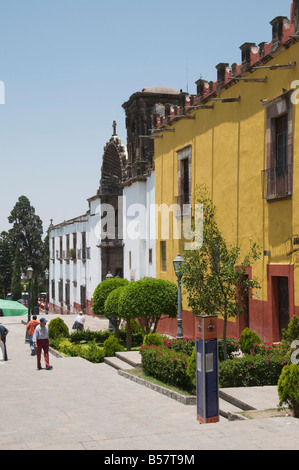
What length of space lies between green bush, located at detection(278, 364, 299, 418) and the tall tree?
56497 mm

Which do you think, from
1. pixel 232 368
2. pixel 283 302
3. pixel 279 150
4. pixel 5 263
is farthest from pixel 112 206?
pixel 5 263

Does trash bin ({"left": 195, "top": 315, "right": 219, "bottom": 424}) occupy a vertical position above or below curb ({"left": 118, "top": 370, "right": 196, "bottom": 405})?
above

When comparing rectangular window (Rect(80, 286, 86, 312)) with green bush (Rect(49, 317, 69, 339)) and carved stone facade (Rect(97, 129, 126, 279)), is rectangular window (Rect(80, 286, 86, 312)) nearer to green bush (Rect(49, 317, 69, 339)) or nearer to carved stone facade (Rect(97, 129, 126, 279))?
carved stone facade (Rect(97, 129, 126, 279))

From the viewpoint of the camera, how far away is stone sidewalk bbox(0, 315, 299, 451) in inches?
288

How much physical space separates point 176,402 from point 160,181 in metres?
14.5

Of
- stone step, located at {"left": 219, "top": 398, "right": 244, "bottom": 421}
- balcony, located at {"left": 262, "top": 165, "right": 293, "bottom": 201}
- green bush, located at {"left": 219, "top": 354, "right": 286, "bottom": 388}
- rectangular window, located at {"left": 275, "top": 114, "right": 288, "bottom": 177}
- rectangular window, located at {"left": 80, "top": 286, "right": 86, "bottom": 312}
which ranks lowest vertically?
rectangular window, located at {"left": 80, "top": 286, "right": 86, "bottom": 312}

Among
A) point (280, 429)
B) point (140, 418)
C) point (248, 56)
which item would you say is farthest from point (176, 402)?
point (248, 56)

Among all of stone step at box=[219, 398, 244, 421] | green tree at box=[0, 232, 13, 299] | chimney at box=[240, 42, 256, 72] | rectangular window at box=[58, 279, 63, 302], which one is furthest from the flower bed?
green tree at box=[0, 232, 13, 299]

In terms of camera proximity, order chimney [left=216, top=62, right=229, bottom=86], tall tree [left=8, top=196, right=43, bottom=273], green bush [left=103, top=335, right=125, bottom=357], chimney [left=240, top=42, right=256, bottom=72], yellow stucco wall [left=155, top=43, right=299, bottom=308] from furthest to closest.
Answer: tall tree [left=8, top=196, right=43, bottom=273], chimney [left=216, top=62, right=229, bottom=86], green bush [left=103, top=335, right=125, bottom=357], chimney [left=240, top=42, right=256, bottom=72], yellow stucco wall [left=155, top=43, right=299, bottom=308]

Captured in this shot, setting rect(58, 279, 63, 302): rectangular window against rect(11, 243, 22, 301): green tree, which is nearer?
rect(58, 279, 63, 302): rectangular window

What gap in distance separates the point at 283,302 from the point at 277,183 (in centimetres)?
295

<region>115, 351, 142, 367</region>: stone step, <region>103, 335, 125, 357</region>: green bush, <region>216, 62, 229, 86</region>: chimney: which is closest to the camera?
<region>115, 351, 142, 367</region>: stone step

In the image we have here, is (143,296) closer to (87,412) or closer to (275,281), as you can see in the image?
(275,281)

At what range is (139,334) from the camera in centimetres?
2319
